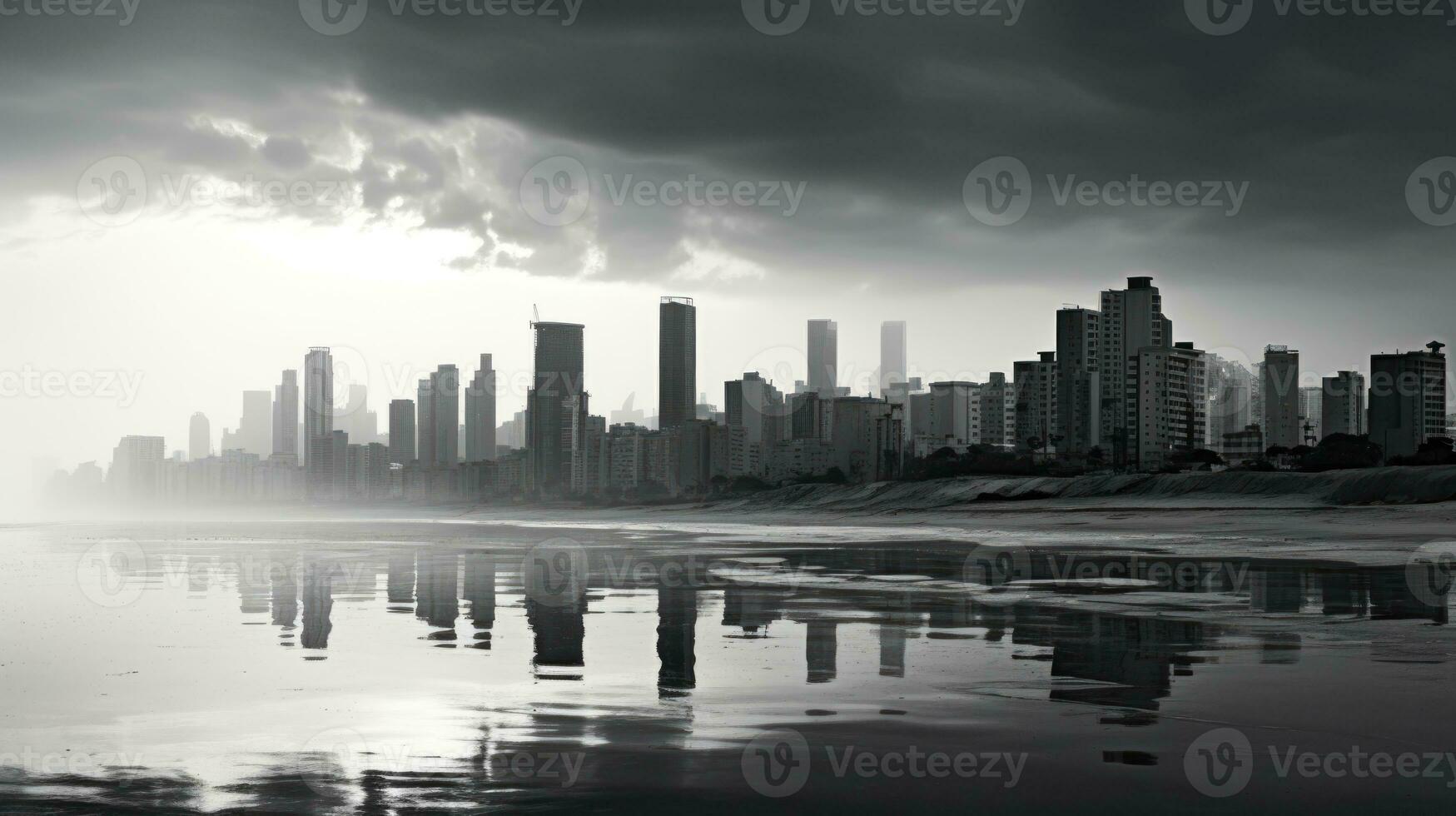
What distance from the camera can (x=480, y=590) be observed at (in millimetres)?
27859

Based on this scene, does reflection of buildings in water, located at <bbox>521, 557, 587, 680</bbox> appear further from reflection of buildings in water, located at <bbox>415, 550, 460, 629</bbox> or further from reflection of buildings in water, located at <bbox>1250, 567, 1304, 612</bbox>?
reflection of buildings in water, located at <bbox>1250, 567, 1304, 612</bbox>

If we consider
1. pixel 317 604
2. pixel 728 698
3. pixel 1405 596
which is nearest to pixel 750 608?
pixel 317 604

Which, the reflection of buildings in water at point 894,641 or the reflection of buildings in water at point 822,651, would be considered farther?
the reflection of buildings in water at point 894,641

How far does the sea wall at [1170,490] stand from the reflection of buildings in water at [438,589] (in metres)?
66.0

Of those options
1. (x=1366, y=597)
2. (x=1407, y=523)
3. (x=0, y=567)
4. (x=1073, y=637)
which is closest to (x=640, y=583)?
(x=1073, y=637)

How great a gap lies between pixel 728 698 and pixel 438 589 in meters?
17.0

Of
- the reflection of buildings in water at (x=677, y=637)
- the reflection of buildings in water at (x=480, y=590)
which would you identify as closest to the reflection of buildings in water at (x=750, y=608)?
the reflection of buildings in water at (x=677, y=637)

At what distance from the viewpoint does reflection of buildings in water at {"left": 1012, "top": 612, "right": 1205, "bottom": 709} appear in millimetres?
12508

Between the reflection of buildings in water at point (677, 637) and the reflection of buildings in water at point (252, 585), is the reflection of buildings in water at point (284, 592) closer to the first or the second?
the reflection of buildings in water at point (252, 585)

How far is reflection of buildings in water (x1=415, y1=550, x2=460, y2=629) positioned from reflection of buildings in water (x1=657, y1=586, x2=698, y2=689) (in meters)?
3.80

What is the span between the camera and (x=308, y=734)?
10.5 m

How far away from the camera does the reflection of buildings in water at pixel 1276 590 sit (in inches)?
878

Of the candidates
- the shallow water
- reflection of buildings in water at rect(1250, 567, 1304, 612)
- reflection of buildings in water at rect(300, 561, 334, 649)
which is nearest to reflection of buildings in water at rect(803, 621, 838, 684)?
the shallow water

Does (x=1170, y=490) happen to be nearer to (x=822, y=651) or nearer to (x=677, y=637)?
(x=677, y=637)
